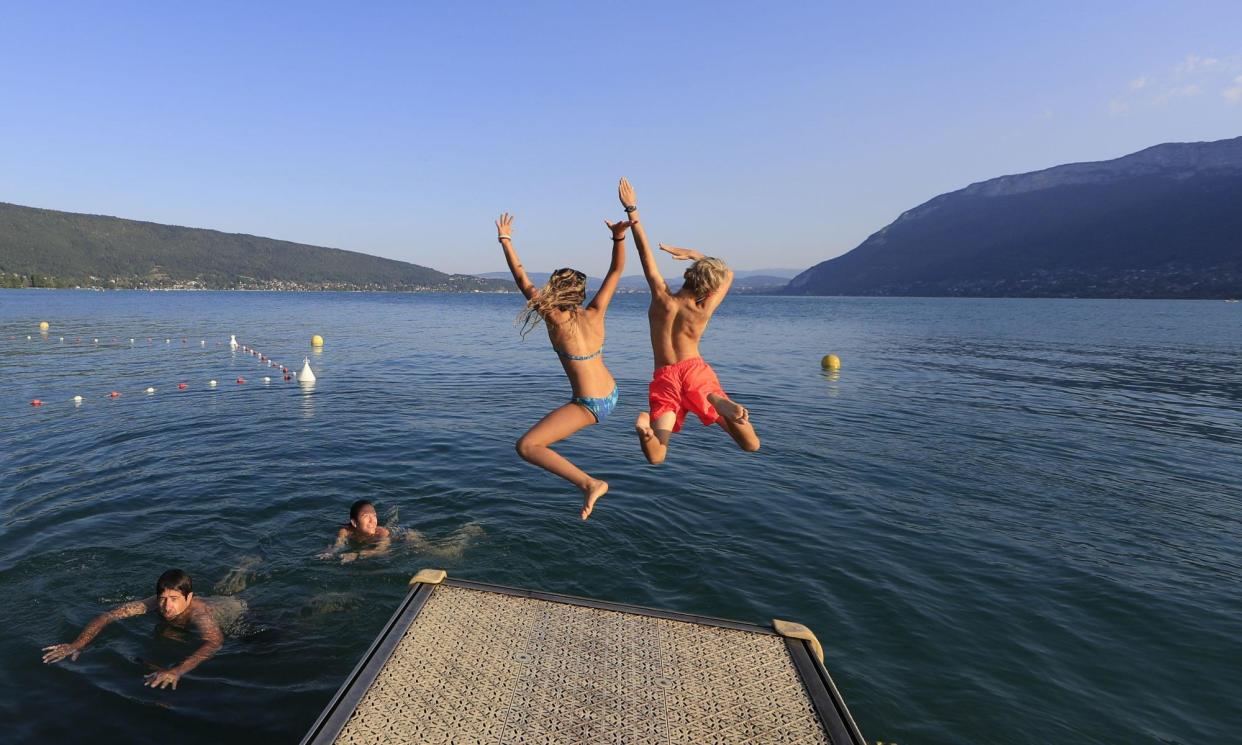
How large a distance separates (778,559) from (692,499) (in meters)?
3.56

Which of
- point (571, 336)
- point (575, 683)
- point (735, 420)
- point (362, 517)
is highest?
point (571, 336)

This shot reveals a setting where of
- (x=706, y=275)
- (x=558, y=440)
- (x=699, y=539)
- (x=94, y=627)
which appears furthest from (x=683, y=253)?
(x=94, y=627)

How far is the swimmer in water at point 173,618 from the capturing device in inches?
318

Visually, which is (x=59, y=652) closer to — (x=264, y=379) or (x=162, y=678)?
(x=162, y=678)

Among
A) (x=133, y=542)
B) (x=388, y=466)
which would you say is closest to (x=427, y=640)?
(x=133, y=542)

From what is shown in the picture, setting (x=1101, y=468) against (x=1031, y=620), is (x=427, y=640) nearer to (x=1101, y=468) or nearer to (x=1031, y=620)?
(x=1031, y=620)

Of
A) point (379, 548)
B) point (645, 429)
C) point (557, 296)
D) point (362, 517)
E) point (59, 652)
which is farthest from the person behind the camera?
point (379, 548)

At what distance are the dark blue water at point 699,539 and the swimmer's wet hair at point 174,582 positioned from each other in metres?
0.76

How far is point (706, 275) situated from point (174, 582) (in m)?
8.67

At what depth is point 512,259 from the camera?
20.6 feet

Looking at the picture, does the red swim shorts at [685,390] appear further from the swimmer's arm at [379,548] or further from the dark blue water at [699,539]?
the swimmer's arm at [379,548]

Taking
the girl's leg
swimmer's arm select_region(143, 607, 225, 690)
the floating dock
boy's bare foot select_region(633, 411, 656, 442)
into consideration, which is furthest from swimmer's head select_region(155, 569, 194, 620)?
boy's bare foot select_region(633, 411, 656, 442)

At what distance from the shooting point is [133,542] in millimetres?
11680

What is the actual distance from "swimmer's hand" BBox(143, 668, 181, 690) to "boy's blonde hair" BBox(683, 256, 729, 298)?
26.9 feet
